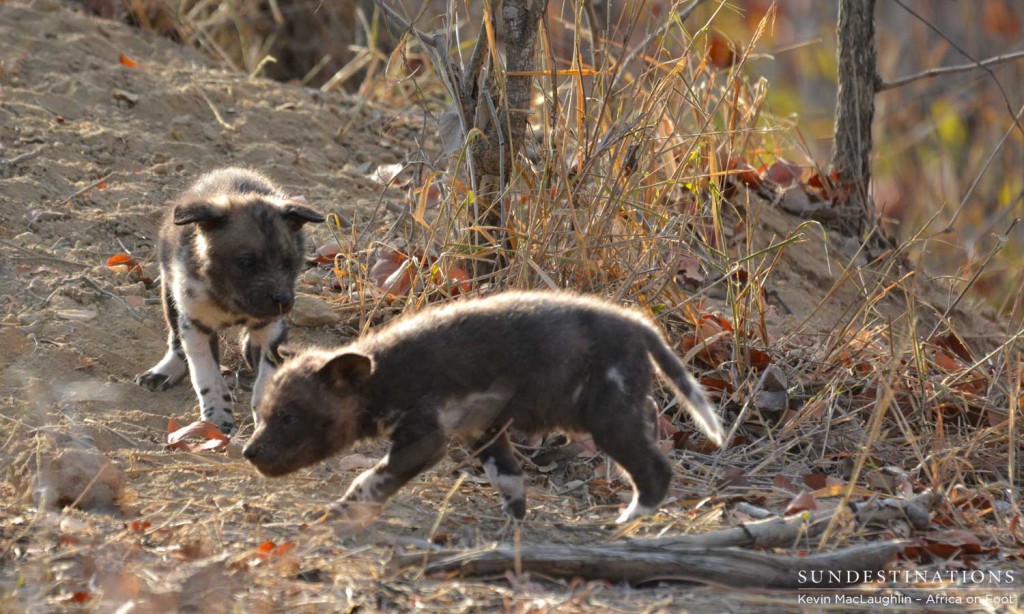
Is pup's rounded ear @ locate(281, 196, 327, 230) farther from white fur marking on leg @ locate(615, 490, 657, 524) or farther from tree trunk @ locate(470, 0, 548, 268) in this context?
white fur marking on leg @ locate(615, 490, 657, 524)

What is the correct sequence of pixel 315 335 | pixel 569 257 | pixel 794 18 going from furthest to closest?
pixel 794 18, pixel 315 335, pixel 569 257

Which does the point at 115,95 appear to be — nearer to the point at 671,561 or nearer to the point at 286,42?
the point at 286,42

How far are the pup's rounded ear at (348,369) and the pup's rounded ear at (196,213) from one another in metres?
1.45

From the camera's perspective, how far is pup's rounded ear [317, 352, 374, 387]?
465 centimetres

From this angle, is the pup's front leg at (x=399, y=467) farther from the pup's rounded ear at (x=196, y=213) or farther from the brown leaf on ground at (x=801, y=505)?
the pup's rounded ear at (x=196, y=213)

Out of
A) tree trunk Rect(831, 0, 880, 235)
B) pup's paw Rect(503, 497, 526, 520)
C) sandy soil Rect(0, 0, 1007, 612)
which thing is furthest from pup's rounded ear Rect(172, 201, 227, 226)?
tree trunk Rect(831, 0, 880, 235)

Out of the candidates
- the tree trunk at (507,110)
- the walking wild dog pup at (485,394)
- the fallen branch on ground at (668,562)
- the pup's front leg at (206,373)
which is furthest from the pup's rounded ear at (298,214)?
the fallen branch on ground at (668,562)

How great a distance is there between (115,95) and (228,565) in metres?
5.39

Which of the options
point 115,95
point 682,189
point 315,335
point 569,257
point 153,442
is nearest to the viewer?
point 153,442

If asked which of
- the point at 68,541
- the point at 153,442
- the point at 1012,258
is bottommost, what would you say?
the point at 1012,258

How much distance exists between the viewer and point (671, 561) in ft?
13.8

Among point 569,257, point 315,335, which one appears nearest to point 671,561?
point 569,257

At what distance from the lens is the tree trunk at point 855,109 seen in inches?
315

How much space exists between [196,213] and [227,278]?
37 cm
